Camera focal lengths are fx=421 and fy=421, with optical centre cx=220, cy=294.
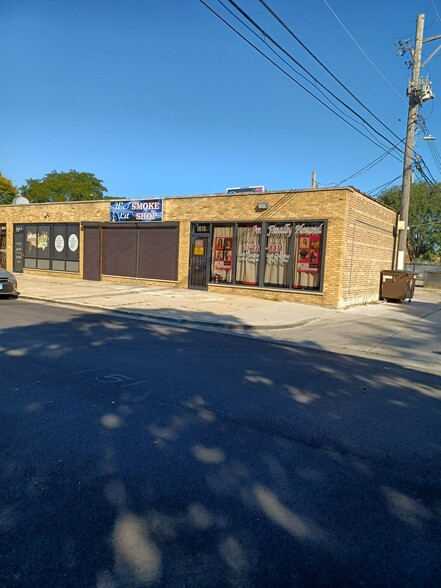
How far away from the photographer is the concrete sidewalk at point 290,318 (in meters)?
8.91

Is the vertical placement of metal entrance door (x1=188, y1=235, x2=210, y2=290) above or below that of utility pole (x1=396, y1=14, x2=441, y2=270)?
below

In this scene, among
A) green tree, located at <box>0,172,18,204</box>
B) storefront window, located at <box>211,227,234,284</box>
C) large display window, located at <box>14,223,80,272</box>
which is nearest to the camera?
storefront window, located at <box>211,227,234,284</box>

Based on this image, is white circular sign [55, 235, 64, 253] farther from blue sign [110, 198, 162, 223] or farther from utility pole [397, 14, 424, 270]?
utility pole [397, 14, 424, 270]

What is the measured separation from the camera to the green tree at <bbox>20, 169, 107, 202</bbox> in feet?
209

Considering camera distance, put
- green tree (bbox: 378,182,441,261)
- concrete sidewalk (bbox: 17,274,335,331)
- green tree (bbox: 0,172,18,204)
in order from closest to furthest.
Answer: concrete sidewalk (bbox: 17,274,335,331) < green tree (bbox: 378,182,441,261) < green tree (bbox: 0,172,18,204)

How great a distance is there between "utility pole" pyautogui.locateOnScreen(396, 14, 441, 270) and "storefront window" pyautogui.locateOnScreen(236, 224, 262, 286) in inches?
276

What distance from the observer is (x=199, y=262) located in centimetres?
1817

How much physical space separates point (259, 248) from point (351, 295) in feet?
12.9

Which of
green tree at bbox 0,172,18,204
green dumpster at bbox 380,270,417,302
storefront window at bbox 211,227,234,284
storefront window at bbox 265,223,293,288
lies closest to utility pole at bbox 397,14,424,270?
green dumpster at bbox 380,270,417,302

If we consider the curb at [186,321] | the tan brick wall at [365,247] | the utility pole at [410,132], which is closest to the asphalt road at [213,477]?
the curb at [186,321]

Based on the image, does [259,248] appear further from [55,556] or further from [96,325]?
[55,556]

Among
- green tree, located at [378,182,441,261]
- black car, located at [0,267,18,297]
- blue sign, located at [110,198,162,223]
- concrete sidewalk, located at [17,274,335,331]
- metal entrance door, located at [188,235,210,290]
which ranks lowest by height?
concrete sidewalk, located at [17,274,335,331]

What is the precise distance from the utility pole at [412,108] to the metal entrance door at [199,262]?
8.75 m

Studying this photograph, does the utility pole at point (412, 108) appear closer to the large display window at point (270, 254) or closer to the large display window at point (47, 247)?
the large display window at point (270, 254)
